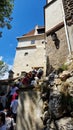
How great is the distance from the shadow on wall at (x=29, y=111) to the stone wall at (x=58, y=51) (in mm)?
4598

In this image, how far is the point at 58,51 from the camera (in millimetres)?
13617

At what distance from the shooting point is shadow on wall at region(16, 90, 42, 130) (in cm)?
829

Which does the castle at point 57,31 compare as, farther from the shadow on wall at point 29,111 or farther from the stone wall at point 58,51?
the shadow on wall at point 29,111

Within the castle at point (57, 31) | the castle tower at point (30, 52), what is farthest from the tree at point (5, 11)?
the castle tower at point (30, 52)

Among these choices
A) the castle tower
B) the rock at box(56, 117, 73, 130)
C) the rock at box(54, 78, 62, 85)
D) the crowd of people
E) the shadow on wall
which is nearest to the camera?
the rock at box(56, 117, 73, 130)

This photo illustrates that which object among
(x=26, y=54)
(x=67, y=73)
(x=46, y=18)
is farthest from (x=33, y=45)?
(x=67, y=73)

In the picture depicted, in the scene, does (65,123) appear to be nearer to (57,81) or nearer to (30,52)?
(57,81)

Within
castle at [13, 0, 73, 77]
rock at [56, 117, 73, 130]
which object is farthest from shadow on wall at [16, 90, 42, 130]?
castle at [13, 0, 73, 77]

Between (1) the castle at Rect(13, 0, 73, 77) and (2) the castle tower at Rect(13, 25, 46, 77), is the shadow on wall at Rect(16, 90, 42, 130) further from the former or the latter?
(2) the castle tower at Rect(13, 25, 46, 77)

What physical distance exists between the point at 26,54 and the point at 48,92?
29272 millimetres

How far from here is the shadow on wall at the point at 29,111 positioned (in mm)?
8289

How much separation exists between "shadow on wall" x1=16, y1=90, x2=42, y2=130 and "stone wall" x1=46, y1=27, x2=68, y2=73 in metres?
4.60

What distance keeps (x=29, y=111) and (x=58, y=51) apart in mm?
5801

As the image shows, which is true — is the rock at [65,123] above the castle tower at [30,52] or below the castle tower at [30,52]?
below
